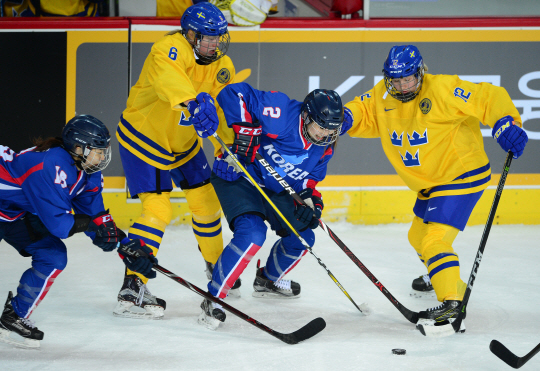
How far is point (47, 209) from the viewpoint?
2.25 m

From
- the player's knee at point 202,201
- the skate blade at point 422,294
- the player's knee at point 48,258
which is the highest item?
the player's knee at point 202,201

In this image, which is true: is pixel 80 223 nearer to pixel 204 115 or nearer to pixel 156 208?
pixel 156 208

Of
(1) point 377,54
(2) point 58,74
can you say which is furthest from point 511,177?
(2) point 58,74

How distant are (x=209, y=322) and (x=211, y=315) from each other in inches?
1.3

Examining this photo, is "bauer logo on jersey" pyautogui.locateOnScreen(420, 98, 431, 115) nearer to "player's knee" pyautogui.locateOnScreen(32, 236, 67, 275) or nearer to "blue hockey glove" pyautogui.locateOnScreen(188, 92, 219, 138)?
"blue hockey glove" pyautogui.locateOnScreen(188, 92, 219, 138)

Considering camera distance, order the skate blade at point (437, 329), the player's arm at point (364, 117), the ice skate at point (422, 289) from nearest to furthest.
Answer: the skate blade at point (437, 329), the player's arm at point (364, 117), the ice skate at point (422, 289)

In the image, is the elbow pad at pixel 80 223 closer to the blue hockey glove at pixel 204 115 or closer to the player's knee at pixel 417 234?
the blue hockey glove at pixel 204 115

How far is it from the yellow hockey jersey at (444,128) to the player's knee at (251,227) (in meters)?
0.83

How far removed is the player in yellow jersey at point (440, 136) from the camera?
104 inches

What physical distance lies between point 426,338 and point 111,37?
319cm

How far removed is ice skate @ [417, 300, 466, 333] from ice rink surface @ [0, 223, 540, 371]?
7 cm

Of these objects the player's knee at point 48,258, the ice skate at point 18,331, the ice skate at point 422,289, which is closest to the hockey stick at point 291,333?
the player's knee at point 48,258

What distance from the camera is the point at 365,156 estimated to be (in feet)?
14.8

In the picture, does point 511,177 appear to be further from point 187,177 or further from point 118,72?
point 118,72
